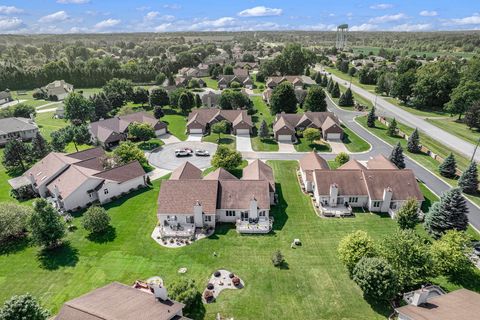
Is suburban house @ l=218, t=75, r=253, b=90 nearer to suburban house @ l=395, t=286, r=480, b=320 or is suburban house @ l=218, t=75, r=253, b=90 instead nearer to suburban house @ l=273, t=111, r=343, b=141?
suburban house @ l=273, t=111, r=343, b=141

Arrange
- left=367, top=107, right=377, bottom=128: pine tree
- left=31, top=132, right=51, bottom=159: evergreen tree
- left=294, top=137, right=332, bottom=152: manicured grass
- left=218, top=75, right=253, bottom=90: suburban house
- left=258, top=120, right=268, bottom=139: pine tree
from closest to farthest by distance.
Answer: left=31, top=132, right=51, bottom=159: evergreen tree < left=294, top=137, right=332, bottom=152: manicured grass < left=258, top=120, right=268, bottom=139: pine tree < left=367, top=107, right=377, bottom=128: pine tree < left=218, top=75, right=253, bottom=90: suburban house

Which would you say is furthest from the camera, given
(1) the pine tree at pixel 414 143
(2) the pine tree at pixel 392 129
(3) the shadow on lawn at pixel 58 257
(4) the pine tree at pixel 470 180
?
(2) the pine tree at pixel 392 129

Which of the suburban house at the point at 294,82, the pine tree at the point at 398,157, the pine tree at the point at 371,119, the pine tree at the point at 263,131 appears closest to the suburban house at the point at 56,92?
the suburban house at the point at 294,82

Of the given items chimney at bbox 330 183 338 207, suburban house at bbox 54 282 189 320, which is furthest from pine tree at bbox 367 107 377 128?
suburban house at bbox 54 282 189 320

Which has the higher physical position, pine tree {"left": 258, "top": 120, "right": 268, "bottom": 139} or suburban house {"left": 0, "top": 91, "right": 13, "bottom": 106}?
suburban house {"left": 0, "top": 91, "right": 13, "bottom": 106}

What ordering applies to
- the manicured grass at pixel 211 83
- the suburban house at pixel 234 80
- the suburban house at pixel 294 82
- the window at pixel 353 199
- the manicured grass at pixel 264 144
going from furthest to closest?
the manicured grass at pixel 211 83 < the suburban house at pixel 234 80 < the suburban house at pixel 294 82 < the manicured grass at pixel 264 144 < the window at pixel 353 199

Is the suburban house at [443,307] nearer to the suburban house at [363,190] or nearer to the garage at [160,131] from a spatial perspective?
the suburban house at [363,190]
